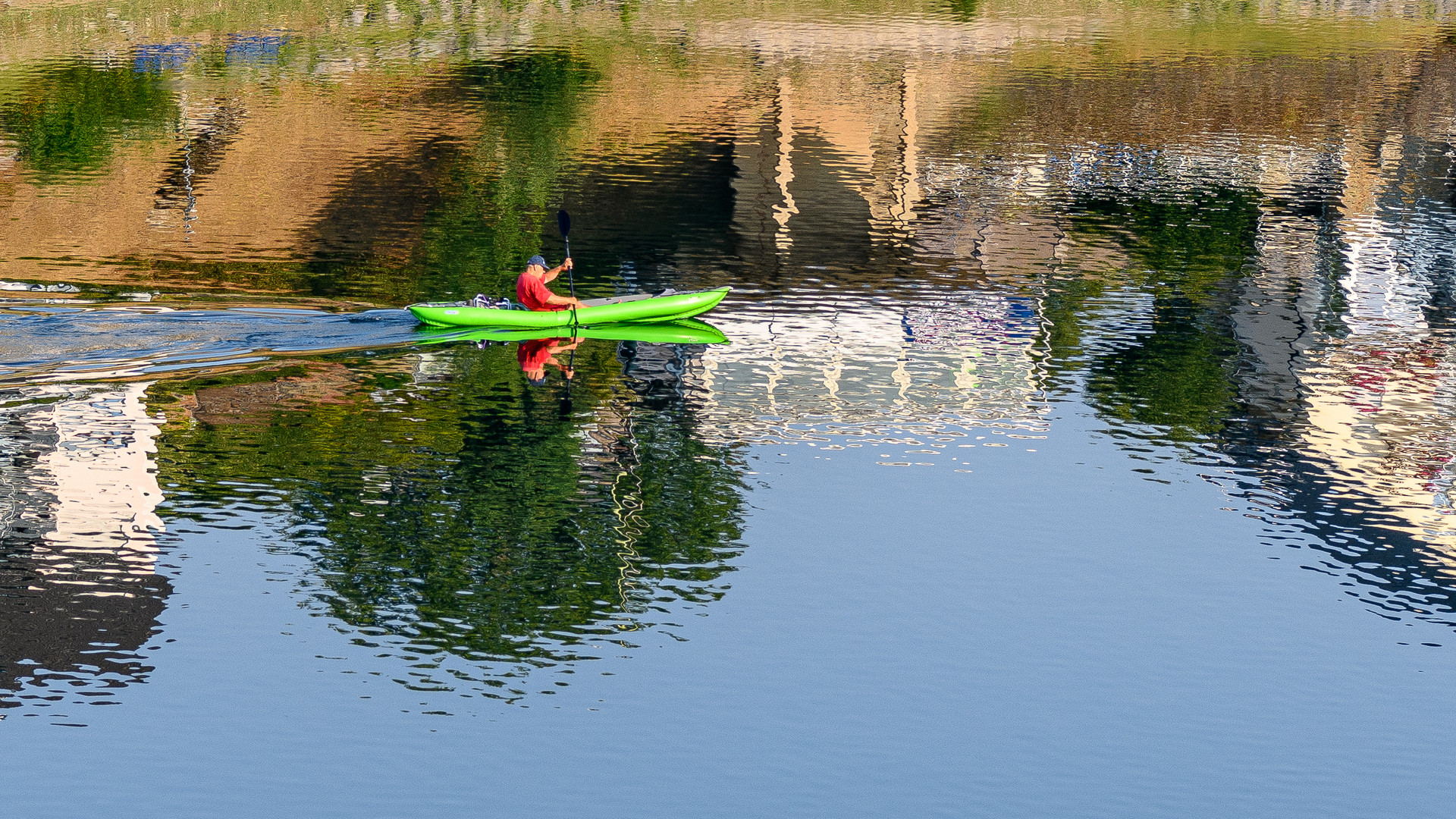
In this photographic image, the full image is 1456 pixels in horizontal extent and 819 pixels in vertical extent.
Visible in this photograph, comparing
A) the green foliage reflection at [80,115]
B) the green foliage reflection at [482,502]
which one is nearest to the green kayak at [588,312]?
the green foliage reflection at [482,502]

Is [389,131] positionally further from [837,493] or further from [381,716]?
[381,716]

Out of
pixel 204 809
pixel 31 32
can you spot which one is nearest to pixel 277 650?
pixel 204 809

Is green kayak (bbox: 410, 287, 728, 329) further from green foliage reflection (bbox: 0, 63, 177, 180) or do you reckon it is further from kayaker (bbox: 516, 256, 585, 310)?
green foliage reflection (bbox: 0, 63, 177, 180)

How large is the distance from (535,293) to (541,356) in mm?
926

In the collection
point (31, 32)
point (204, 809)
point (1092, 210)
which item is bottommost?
point (204, 809)

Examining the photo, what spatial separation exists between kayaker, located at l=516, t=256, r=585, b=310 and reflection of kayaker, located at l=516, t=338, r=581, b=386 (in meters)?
0.61

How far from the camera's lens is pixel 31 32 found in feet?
150

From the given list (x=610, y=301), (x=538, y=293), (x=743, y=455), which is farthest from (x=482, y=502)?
(x=610, y=301)

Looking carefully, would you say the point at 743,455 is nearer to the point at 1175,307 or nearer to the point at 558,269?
the point at 558,269

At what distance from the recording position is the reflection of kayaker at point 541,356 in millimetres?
22000

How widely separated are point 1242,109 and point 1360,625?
1077 inches

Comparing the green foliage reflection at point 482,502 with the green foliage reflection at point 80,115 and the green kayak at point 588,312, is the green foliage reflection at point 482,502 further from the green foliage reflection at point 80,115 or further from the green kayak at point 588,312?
the green foliage reflection at point 80,115

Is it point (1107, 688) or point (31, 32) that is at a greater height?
point (31, 32)

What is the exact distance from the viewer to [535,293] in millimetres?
23281
